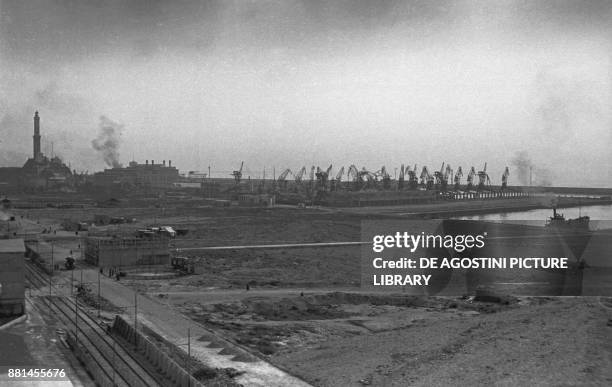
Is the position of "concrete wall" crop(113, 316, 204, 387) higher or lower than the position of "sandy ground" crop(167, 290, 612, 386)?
higher

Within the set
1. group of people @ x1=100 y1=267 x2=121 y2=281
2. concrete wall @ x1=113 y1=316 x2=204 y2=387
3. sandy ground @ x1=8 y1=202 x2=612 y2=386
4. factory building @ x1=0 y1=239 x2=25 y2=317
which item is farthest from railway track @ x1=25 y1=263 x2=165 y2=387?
group of people @ x1=100 y1=267 x2=121 y2=281

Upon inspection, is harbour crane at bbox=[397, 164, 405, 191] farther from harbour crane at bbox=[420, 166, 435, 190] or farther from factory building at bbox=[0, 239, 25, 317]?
factory building at bbox=[0, 239, 25, 317]

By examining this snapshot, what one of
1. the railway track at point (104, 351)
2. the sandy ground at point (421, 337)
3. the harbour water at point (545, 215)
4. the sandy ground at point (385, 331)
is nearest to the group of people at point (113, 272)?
the sandy ground at point (385, 331)

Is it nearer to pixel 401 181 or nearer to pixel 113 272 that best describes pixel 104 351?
pixel 113 272

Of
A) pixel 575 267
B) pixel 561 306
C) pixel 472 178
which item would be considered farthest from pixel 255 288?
pixel 472 178

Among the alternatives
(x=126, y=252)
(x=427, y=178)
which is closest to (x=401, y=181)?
(x=427, y=178)
